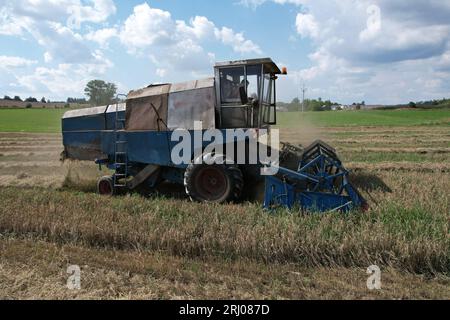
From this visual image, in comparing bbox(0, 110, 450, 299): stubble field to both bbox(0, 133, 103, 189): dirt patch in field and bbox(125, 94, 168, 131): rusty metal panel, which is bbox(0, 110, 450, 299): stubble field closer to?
bbox(125, 94, 168, 131): rusty metal panel

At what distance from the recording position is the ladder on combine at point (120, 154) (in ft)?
27.4

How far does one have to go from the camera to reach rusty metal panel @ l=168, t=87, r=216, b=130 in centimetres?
739

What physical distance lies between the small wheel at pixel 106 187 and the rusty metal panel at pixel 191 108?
183 cm

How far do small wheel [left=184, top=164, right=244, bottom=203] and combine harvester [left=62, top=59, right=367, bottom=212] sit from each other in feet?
0.06

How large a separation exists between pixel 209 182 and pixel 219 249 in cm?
247

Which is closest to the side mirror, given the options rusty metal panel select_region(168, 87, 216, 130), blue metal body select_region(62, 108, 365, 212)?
rusty metal panel select_region(168, 87, 216, 130)

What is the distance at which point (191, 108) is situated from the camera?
298 inches

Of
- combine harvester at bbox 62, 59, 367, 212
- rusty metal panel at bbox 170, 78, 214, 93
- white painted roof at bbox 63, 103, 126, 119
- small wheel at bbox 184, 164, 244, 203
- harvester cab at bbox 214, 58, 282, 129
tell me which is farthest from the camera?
white painted roof at bbox 63, 103, 126, 119

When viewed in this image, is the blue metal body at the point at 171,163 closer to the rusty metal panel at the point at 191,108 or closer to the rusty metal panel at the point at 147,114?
the rusty metal panel at the point at 147,114

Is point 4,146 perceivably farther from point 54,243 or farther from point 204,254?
point 204,254

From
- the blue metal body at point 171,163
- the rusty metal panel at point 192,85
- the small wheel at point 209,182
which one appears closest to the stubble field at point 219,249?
the blue metal body at point 171,163

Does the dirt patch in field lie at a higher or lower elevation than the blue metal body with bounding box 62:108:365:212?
lower
